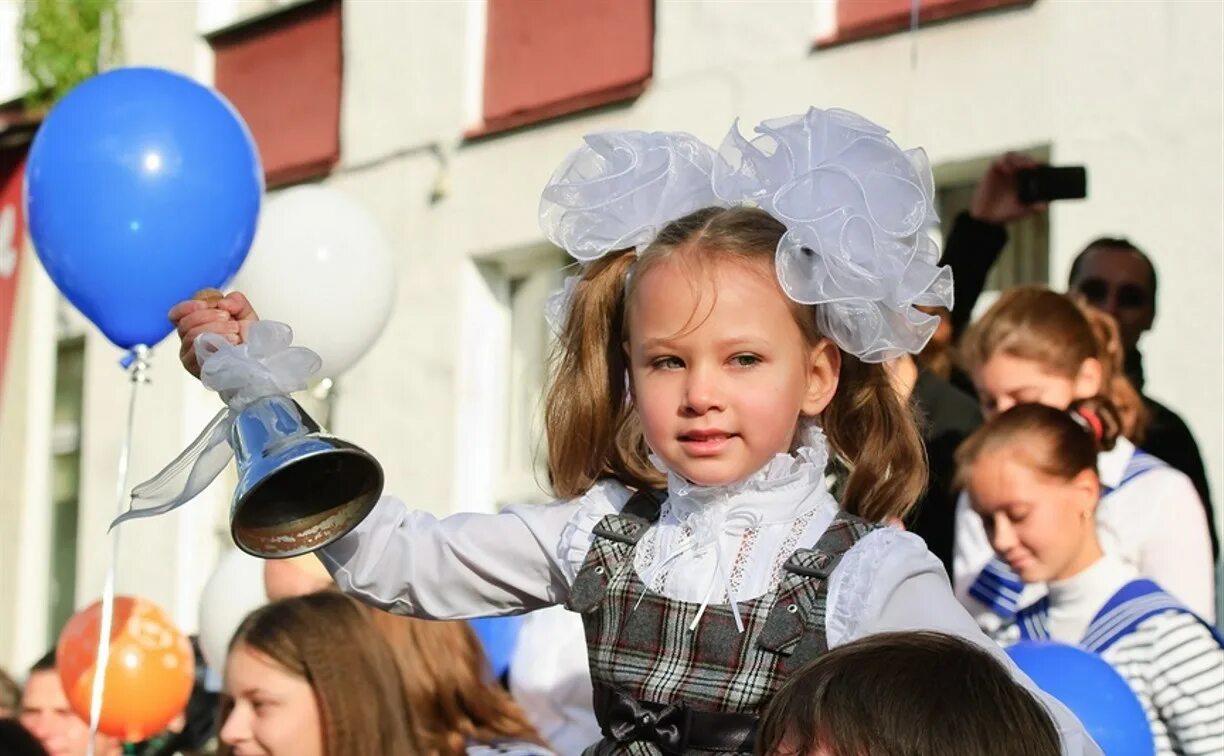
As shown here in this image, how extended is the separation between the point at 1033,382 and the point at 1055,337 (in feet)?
0.37

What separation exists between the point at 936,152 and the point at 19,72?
19.8ft

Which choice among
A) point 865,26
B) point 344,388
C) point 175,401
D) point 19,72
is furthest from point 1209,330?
point 19,72

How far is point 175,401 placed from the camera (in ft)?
26.6

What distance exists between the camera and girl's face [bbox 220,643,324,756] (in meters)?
3.79

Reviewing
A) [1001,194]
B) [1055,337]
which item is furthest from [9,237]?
[1055,337]

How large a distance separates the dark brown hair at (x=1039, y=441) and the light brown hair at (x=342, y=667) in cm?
120

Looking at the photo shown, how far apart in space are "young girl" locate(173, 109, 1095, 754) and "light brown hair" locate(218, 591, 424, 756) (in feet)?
3.35

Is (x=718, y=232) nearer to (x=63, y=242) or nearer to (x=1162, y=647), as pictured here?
(x=1162, y=647)

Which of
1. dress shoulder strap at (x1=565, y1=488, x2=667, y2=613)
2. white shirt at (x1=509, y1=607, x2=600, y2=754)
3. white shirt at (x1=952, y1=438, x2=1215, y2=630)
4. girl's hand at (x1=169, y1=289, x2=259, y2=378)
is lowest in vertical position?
white shirt at (x1=509, y1=607, x2=600, y2=754)

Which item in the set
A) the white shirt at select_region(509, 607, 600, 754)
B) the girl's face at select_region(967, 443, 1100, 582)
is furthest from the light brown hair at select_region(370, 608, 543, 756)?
the girl's face at select_region(967, 443, 1100, 582)

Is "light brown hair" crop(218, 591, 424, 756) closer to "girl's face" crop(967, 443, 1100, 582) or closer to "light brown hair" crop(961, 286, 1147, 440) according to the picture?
"girl's face" crop(967, 443, 1100, 582)

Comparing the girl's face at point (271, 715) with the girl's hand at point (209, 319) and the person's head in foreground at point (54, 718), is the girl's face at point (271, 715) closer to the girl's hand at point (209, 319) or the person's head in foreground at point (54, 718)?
the person's head in foreground at point (54, 718)

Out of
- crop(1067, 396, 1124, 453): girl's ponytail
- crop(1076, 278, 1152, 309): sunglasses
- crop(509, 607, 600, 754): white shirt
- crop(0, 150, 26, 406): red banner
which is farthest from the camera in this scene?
crop(0, 150, 26, 406): red banner

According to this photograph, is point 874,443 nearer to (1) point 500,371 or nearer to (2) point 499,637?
(2) point 499,637
